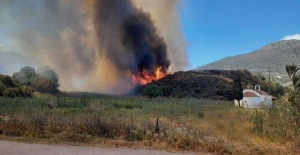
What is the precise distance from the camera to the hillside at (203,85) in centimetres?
6419

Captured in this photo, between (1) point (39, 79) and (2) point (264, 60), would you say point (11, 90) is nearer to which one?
(1) point (39, 79)

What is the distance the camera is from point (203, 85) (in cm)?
7588

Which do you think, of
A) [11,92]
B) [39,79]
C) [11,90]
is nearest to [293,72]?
[11,92]

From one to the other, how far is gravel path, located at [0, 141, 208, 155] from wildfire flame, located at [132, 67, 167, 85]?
258 feet

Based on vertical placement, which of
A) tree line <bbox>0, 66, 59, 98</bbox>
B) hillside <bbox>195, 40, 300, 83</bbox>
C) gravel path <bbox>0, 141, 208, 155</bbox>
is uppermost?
hillside <bbox>195, 40, 300, 83</bbox>

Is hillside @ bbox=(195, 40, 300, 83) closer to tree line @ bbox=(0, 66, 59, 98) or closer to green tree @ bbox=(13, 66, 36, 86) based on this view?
tree line @ bbox=(0, 66, 59, 98)

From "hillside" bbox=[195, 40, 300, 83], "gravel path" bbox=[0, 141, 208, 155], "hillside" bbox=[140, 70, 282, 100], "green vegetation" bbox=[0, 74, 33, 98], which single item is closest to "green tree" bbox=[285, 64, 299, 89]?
"gravel path" bbox=[0, 141, 208, 155]

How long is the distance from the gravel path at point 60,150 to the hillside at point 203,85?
49.7 m

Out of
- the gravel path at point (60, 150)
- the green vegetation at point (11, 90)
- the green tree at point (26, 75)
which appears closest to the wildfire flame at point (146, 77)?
the green tree at point (26, 75)

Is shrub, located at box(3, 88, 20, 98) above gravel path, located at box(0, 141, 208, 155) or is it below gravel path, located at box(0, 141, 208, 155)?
above

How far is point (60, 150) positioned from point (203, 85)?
225 feet

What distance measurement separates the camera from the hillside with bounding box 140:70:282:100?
6419 centimetres

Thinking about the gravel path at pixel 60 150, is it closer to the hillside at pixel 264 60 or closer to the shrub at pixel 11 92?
the shrub at pixel 11 92

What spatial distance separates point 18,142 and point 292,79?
9.42 meters
